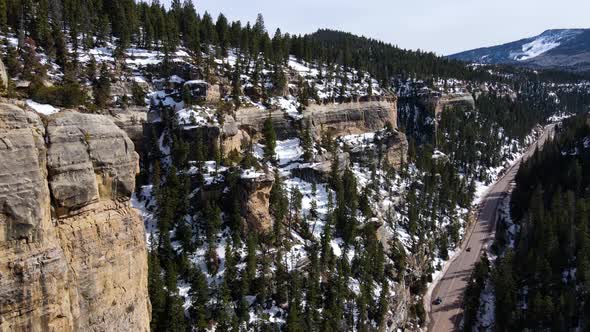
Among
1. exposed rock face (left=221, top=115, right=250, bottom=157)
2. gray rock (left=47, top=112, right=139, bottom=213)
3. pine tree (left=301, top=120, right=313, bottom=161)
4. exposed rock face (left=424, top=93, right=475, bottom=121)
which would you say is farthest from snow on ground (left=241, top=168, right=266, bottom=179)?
exposed rock face (left=424, top=93, right=475, bottom=121)

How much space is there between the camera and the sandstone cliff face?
19812mm

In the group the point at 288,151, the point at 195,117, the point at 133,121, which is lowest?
the point at 288,151

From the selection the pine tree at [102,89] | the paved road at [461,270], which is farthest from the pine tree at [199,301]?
the paved road at [461,270]

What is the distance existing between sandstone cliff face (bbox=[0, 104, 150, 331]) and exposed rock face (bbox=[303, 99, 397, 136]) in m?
80.5

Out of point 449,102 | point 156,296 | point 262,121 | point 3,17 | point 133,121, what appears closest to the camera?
point 156,296

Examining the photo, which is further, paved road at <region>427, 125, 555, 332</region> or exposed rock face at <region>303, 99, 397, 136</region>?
exposed rock face at <region>303, 99, 397, 136</region>

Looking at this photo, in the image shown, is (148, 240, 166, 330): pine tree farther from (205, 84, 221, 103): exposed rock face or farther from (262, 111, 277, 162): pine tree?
(205, 84, 221, 103): exposed rock face

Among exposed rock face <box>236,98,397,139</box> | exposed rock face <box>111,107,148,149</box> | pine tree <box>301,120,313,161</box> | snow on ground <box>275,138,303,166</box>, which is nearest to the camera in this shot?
exposed rock face <box>111,107,148,149</box>

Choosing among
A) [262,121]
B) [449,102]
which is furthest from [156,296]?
[449,102]

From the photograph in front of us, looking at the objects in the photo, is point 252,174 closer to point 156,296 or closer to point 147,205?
point 147,205

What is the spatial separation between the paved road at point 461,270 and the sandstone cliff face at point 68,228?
69477mm

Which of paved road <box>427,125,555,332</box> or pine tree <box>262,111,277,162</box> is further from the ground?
pine tree <box>262,111,277,162</box>

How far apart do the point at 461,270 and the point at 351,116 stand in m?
52.2

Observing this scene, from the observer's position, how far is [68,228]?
23.3 meters
